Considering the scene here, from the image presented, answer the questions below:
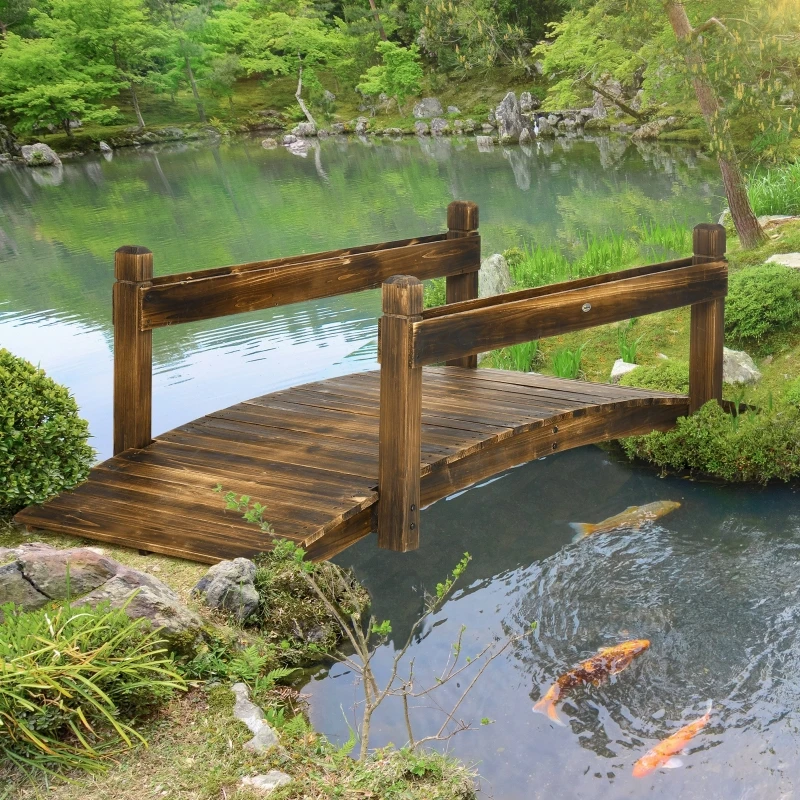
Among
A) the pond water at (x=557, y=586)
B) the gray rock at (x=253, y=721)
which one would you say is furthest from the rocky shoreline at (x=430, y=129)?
the gray rock at (x=253, y=721)

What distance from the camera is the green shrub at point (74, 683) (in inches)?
126

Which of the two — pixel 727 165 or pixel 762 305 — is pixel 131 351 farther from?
pixel 727 165

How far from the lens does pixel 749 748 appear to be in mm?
4012

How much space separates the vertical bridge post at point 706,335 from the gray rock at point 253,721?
13.8 feet

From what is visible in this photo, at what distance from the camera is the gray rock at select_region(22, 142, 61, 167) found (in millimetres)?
36438

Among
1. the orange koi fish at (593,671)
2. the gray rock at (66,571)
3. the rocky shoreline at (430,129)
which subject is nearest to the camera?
the gray rock at (66,571)

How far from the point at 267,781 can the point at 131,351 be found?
9.68ft

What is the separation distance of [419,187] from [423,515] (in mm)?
18302

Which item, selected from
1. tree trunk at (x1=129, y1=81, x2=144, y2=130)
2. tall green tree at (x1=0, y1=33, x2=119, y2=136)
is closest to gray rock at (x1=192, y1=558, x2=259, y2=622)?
tall green tree at (x1=0, y1=33, x2=119, y2=136)

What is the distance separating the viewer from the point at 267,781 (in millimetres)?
3266

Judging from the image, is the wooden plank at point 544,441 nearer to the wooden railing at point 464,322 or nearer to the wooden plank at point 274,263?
the wooden railing at point 464,322

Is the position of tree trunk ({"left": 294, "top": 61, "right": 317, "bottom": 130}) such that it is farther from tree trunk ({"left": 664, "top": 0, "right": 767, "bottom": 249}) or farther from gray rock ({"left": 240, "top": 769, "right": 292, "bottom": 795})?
gray rock ({"left": 240, "top": 769, "right": 292, "bottom": 795})

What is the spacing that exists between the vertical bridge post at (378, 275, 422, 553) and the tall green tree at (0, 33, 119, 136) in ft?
129

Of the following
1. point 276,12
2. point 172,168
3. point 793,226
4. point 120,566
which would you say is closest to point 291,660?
point 120,566
